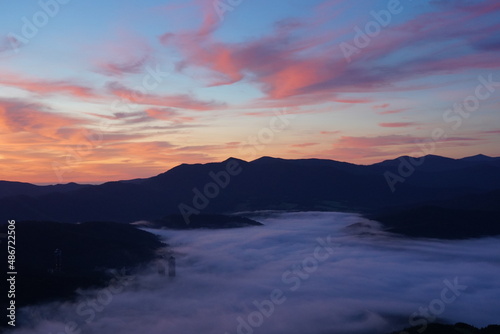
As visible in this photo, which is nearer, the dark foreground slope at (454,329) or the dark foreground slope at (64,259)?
the dark foreground slope at (454,329)

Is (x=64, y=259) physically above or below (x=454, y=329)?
above

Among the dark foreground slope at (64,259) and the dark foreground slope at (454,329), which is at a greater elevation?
the dark foreground slope at (64,259)

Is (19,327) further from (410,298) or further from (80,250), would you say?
(410,298)

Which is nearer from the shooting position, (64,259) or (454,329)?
(454,329)

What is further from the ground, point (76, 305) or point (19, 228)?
point (19, 228)

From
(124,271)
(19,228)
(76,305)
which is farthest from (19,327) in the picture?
(19,228)

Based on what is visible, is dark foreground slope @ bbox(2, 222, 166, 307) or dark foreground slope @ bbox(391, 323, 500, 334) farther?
dark foreground slope @ bbox(2, 222, 166, 307)

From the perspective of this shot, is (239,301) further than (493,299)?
No

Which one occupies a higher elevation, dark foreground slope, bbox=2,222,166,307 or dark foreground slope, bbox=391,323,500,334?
dark foreground slope, bbox=2,222,166,307

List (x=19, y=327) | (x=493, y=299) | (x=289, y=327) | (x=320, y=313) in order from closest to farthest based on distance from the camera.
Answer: (x=19, y=327) < (x=289, y=327) < (x=320, y=313) < (x=493, y=299)

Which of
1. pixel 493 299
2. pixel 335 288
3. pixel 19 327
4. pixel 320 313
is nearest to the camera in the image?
pixel 19 327

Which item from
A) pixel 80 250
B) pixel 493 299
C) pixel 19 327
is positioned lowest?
pixel 493 299
